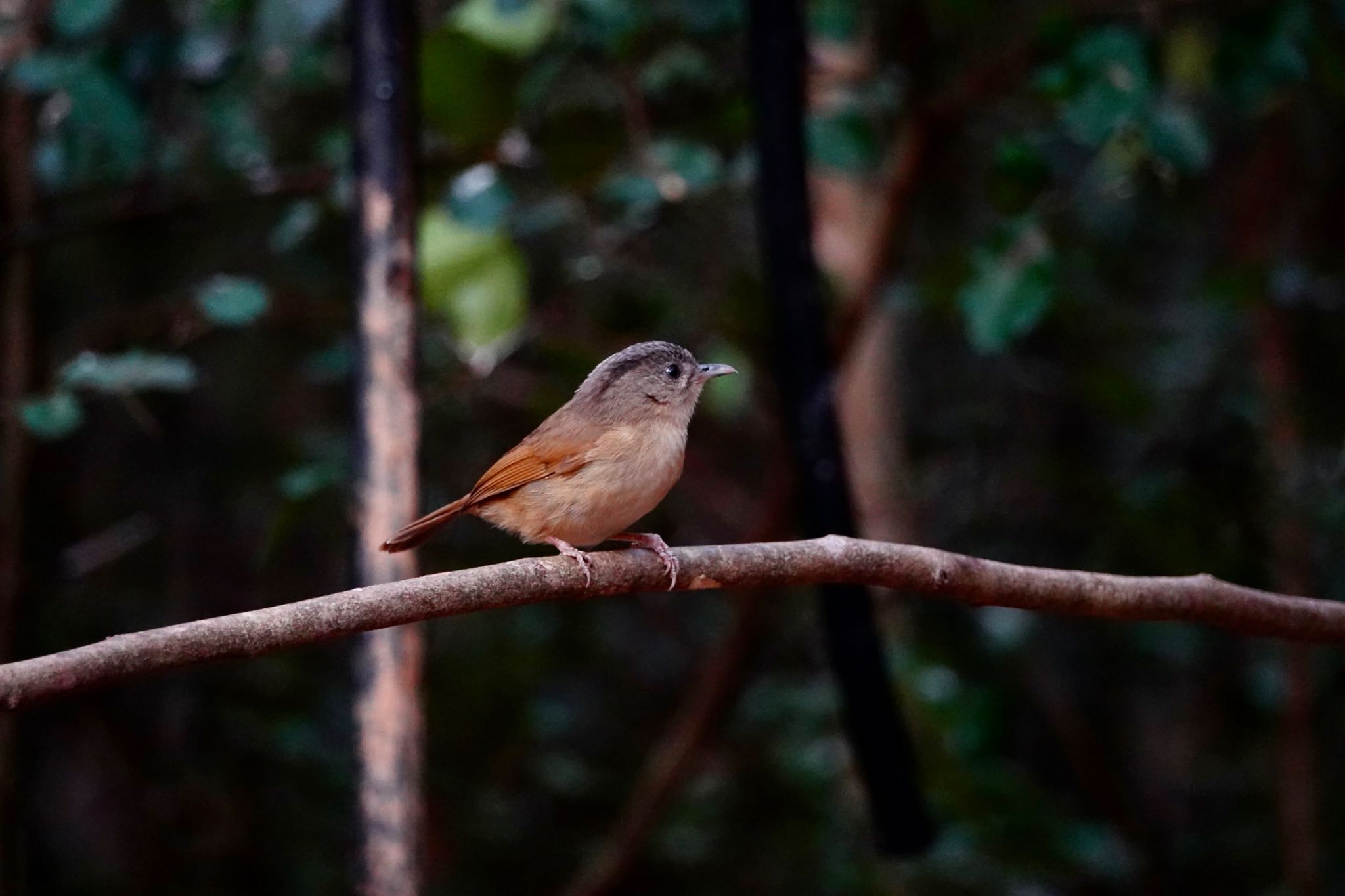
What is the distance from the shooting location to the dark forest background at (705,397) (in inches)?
150

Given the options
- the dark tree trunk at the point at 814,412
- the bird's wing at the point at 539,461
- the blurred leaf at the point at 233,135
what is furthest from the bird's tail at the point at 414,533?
→ the blurred leaf at the point at 233,135

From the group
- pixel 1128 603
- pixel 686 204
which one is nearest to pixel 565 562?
pixel 1128 603

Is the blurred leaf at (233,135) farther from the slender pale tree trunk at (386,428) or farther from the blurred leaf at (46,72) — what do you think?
the slender pale tree trunk at (386,428)

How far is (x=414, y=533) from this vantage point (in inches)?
106

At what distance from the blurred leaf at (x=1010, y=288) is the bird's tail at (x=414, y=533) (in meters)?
1.56

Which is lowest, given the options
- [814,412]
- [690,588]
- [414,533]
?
[690,588]

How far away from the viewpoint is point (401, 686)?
264 centimetres

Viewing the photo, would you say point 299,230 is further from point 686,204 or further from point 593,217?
point 686,204

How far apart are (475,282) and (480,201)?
9.1 inches

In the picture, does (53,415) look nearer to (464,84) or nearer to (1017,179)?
(464,84)

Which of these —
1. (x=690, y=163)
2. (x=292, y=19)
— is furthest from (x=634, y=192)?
(x=292, y=19)

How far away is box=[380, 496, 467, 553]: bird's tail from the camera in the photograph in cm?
265

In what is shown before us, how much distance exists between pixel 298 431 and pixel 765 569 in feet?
13.3

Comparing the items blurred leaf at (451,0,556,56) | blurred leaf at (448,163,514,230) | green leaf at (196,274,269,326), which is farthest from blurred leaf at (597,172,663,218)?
green leaf at (196,274,269,326)
